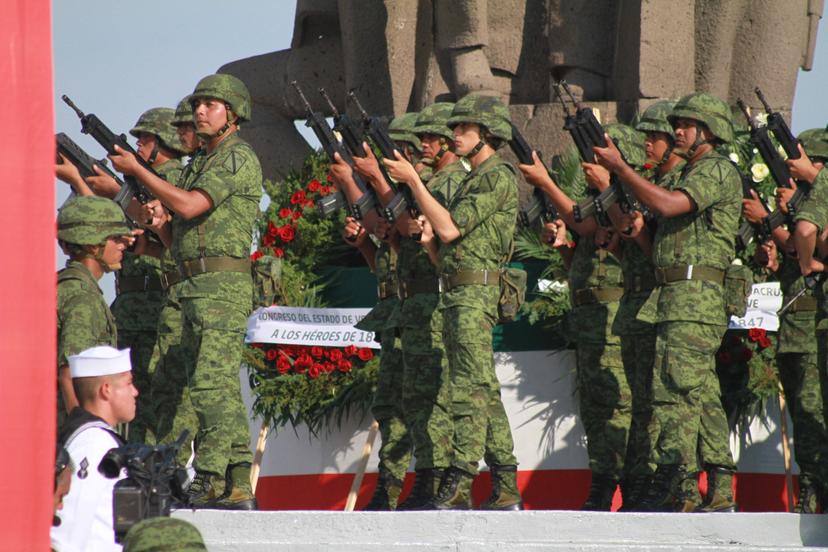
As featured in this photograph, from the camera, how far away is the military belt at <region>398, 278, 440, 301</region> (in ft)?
32.1

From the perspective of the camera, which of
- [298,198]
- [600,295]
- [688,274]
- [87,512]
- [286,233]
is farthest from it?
[298,198]

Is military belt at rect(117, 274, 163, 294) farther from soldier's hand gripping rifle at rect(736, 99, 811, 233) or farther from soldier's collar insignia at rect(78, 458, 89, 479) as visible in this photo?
soldier's collar insignia at rect(78, 458, 89, 479)

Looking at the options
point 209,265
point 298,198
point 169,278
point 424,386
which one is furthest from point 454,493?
point 298,198

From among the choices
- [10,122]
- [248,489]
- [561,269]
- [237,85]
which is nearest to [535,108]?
[561,269]

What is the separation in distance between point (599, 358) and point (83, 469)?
4.57m

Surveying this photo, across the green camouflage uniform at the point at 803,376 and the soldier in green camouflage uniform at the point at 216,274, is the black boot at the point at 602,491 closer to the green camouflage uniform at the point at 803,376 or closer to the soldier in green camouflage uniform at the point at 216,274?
the green camouflage uniform at the point at 803,376

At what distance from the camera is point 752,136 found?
9.92m

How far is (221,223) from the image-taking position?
→ 371 inches

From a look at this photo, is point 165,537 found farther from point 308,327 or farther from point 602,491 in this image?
point 308,327

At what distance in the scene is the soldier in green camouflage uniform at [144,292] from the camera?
10.6 m

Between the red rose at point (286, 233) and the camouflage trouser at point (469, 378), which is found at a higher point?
the red rose at point (286, 233)

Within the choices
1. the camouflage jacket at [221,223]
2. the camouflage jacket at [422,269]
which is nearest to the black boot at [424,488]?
the camouflage jacket at [422,269]

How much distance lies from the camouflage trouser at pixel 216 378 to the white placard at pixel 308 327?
6.71ft

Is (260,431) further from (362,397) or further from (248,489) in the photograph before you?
(248,489)
